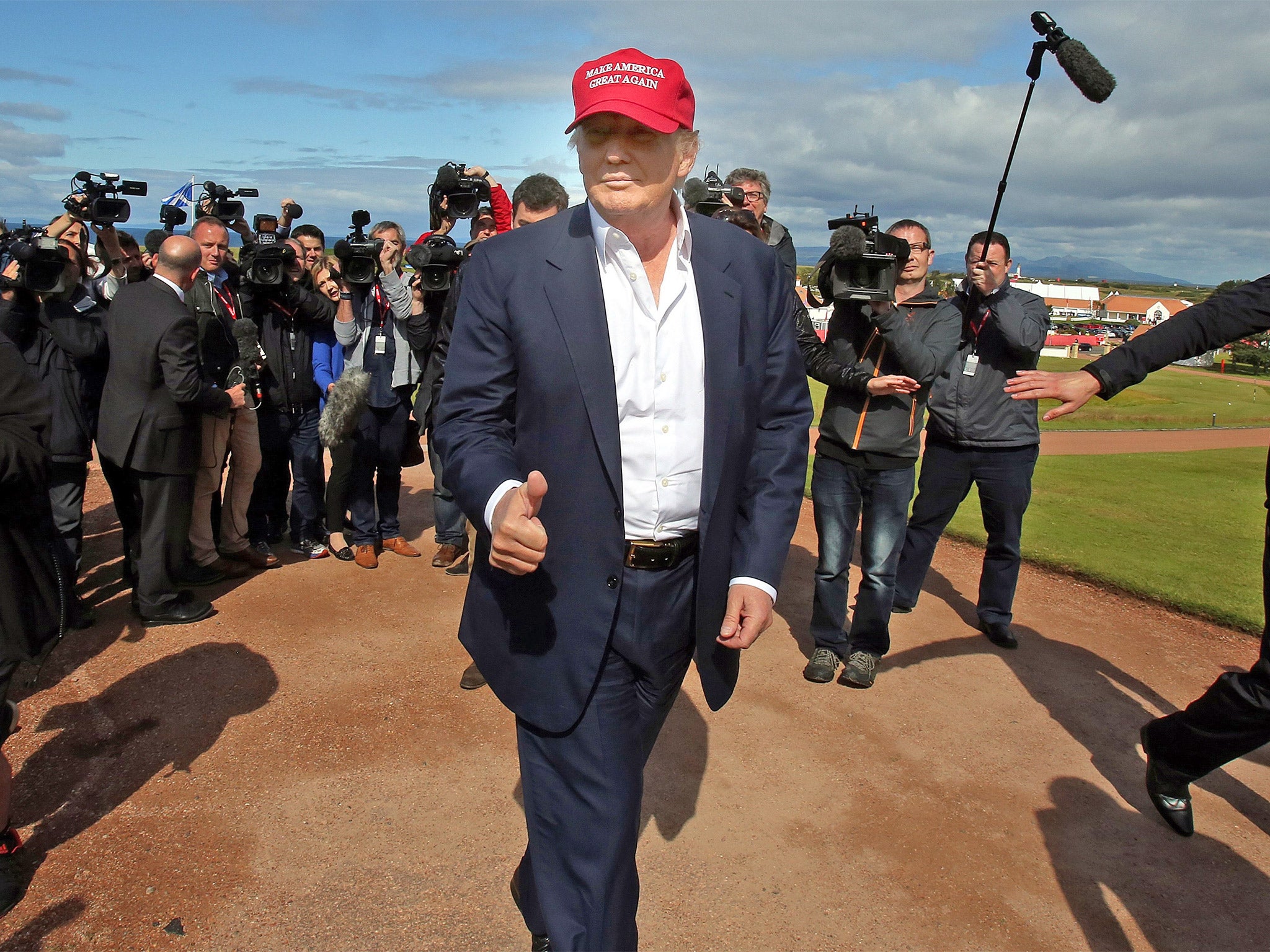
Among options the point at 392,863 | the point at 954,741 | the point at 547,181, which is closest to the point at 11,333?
the point at 547,181

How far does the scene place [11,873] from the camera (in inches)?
126

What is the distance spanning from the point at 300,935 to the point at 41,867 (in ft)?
3.89

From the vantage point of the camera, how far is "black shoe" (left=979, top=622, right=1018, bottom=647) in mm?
5727

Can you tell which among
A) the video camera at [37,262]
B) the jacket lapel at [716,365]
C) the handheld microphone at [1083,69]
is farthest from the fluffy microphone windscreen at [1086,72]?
the video camera at [37,262]

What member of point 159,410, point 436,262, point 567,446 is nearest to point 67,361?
point 159,410

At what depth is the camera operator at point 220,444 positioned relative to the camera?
6.25m

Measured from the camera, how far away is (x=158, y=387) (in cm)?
555

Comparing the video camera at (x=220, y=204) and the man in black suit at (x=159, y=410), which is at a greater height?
the video camera at (x=220, y=204)

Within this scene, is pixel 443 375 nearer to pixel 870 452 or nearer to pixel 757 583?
pixel 757 583

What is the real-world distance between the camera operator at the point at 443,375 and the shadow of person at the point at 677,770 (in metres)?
0.95

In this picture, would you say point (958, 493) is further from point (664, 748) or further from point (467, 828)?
point (467, 828)

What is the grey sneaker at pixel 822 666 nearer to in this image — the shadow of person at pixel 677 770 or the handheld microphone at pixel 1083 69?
the shadow of person at pixel 677 770

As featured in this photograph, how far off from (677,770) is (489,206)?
15.5 ft

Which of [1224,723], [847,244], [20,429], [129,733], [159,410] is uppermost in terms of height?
[847,244]
